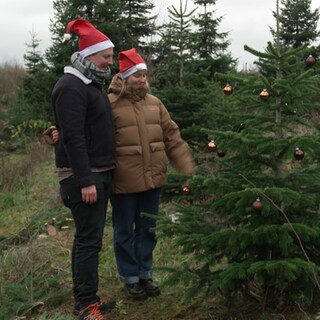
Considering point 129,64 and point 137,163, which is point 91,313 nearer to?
point 137,163

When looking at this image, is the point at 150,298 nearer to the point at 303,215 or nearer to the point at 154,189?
the point at 154,189

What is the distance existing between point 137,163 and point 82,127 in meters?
0.65

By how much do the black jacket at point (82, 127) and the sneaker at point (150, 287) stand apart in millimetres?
1208

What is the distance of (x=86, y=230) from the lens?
3934mm

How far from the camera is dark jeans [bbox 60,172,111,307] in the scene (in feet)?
12.7

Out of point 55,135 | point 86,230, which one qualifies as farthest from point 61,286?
point 55,135

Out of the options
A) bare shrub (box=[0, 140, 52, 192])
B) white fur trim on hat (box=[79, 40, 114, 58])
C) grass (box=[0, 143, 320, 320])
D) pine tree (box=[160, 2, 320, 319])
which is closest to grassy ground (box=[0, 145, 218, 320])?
grass (box=[0, 143, 320, 320])

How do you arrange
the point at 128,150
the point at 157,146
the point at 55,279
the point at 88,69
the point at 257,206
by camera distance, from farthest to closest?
the point at 55,279 < the point at 157,146 < the point at 128,150 < the point at 88,69 < the point at 257,206

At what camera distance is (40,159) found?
497 inches

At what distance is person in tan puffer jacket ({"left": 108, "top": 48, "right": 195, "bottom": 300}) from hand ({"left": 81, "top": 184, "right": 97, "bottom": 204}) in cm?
44

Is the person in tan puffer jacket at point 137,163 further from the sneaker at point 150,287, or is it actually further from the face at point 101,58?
the face at point 101,58

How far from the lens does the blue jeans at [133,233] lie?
4.34 metres

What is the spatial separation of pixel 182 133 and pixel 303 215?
13.7 ft

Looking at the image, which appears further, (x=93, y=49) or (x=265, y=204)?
(x=93, y=49)
